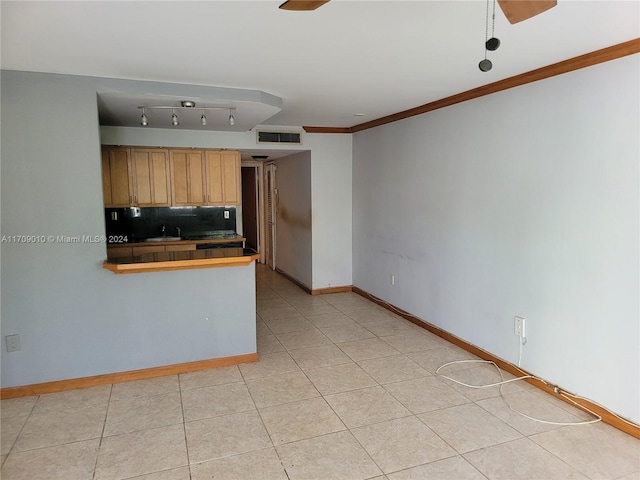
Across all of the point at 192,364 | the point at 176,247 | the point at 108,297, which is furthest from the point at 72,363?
the point at 176,247

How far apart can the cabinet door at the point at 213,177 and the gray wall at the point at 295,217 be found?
49.0 inches

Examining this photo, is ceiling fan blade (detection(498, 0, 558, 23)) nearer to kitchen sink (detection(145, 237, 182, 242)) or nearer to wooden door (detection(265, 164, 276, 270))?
kitchen sink (detection(145, 237, 182, 242))

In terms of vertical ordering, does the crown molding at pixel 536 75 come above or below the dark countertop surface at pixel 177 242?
above

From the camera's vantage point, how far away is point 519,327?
326cm

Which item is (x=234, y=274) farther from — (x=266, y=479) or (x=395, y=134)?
(x=395, y=134)

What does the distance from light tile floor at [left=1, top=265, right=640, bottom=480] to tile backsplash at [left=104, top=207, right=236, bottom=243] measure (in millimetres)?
2682

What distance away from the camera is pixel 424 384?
3.22 meters

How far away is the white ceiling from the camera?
1958mm

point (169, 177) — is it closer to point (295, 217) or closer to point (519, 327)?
point (295, 217)

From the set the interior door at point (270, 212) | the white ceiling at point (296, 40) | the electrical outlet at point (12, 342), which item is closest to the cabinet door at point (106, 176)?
the white ceiling at point (296, 40)

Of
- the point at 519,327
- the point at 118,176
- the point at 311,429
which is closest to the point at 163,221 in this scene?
the point at 118,176

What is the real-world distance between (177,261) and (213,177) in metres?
2.17

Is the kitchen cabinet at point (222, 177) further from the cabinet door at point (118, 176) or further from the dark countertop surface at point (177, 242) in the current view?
the cabinet door at point (118, 176)

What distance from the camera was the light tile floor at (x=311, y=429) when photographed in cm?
225
